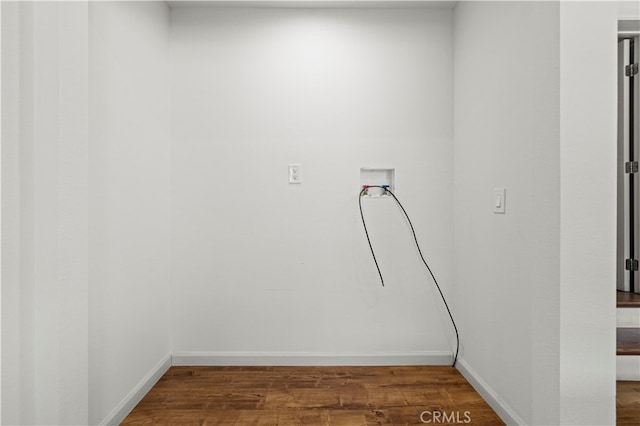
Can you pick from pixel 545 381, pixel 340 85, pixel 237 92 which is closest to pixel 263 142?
pixel 237 92

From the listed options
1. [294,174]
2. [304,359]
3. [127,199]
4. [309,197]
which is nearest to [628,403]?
[304,359]

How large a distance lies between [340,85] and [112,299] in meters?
1.83

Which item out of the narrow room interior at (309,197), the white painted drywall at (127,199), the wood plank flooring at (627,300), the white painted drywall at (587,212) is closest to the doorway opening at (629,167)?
the wood plank flooring at (627,300)

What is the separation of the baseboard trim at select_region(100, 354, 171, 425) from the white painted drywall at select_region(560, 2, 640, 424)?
1.91m

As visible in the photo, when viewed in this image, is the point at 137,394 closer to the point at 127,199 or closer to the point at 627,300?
the point at 127,199

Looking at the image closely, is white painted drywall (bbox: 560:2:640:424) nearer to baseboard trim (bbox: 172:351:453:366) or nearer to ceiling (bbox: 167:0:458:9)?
baseboard trim (bbox: 172:351:453:366)

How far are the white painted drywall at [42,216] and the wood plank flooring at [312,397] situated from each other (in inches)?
27.4

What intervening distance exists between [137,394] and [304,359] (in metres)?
1.00

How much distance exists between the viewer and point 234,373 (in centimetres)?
251

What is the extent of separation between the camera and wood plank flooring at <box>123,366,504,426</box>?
1972 millimetres

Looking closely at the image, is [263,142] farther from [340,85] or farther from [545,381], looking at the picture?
[545,381]

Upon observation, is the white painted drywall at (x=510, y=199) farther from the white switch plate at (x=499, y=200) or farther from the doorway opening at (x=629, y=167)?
the doorway opening at (x=629, y=167)

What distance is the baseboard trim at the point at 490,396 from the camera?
189 cm

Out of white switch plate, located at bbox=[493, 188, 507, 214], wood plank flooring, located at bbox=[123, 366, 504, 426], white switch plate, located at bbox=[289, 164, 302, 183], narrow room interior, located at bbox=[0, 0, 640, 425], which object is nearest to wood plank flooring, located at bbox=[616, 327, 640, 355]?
narrow room interior, located at bbox=[0, 0, 640, 425]
